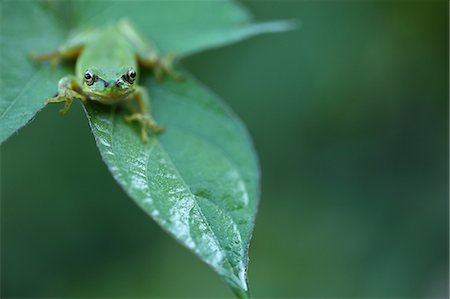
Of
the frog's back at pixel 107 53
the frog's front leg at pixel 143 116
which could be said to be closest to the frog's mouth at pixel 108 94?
the frog's front leg at pixel 143 116

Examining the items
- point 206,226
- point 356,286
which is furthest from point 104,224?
point 206,226

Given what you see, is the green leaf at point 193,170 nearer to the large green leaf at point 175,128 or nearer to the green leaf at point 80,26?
the large green leaf at point 175,128

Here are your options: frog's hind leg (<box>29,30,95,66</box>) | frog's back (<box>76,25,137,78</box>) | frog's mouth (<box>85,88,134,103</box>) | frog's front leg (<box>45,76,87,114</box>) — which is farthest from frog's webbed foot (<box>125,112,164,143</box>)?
frog's hind leg (<box>29,30,95,66</box>)

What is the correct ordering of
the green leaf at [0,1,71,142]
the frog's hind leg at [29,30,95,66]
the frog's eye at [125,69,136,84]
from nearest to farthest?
the green leaf at [0,1,71,142]
the frog's eye at [125,69,136,84]
the frog's hind leg at [29,30,95,66]

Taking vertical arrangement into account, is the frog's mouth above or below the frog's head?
below

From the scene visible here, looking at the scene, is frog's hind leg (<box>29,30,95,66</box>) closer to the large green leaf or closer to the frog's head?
the large green leaf

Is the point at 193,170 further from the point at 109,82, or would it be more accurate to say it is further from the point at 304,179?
the point at 304,179
